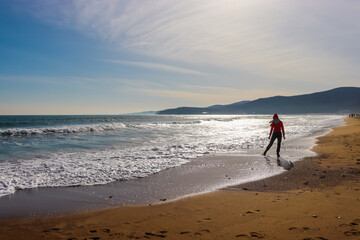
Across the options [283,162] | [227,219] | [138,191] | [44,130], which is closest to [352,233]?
[227,219]

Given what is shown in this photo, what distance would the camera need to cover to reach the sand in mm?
3793

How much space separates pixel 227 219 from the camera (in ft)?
14.3

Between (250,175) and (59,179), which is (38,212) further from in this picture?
(250,175)

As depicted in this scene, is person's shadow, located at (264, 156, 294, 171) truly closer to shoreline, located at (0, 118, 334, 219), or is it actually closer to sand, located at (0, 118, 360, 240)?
shoreline, located at (0, 118, 334, 219)

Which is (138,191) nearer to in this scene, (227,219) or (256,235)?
(227,219)

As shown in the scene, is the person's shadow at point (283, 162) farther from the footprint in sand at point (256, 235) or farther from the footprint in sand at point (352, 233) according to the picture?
the footprint in sand at point (256, 235)

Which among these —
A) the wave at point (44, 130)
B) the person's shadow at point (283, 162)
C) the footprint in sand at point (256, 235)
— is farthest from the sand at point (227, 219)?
the wave at point (44, 130)

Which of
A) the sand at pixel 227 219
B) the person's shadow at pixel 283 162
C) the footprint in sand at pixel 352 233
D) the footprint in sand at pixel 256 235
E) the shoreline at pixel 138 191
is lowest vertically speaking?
the person's shadow at pixel 283 162

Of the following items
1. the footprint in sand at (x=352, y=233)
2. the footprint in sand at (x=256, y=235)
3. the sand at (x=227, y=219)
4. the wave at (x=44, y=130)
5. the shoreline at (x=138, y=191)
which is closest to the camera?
the footprint in sand at (x=352, y=233)

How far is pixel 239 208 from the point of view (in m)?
4.89

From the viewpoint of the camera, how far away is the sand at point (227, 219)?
3.79 metres

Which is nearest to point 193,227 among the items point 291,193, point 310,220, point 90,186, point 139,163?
point 310,220

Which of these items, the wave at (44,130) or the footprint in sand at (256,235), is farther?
the wave at (44,130)

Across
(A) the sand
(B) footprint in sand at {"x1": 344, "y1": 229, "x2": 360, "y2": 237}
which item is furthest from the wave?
(B) footprint in sand at {"x1": 344, "y1": 229, "x2": 360, "y2": 237}
